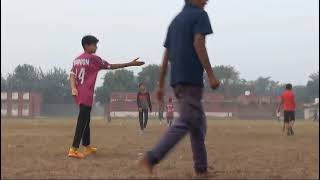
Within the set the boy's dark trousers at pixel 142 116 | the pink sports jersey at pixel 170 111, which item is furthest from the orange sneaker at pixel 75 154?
the pink sports jersey at pixel 170 111

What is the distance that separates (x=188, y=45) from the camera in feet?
18.0

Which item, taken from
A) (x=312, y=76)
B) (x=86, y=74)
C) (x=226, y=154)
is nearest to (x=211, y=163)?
(x=226, y=154)

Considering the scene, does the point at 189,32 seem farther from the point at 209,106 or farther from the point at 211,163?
the point at 209,106

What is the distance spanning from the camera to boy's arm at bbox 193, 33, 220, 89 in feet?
17.6

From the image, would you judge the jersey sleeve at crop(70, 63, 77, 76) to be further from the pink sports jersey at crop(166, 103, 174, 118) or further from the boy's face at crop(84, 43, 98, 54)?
the pink sports jersey at crop(166, 103, 174, 118)

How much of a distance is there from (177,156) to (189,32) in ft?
10.7

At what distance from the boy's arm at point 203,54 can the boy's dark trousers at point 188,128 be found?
0.20 meters

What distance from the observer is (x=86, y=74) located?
27.3ft

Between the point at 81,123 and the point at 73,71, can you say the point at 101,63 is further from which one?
the point at 81,123

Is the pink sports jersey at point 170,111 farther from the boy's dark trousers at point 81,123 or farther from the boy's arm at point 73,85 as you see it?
the boy's arm at point 73,85

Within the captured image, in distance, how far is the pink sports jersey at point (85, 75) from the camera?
8.26 metres

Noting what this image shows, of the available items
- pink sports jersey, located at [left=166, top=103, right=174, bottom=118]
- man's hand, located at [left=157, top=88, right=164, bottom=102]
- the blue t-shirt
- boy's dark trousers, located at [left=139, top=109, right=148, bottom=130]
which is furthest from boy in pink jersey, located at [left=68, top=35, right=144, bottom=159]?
pink sports jersey, located at [left=166, top=103, right=174, bottom=118]

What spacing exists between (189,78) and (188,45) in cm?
32

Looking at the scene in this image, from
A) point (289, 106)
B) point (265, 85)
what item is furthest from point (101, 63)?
point (265, 85)
